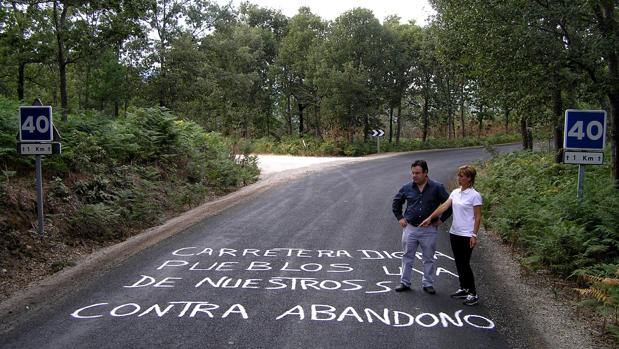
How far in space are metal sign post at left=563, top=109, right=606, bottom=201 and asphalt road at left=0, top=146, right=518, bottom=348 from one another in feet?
8.90

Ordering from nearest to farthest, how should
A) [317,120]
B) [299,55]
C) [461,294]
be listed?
[461,294]
[299,55]
[317,120]

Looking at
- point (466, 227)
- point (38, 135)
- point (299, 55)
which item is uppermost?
point (299, 55)

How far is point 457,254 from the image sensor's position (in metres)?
6.37

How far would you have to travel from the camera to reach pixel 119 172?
1207 centimetres

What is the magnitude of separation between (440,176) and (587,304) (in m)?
15.3

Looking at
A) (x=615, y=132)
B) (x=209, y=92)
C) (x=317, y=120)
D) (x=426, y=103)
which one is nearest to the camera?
(x=615, y=132)

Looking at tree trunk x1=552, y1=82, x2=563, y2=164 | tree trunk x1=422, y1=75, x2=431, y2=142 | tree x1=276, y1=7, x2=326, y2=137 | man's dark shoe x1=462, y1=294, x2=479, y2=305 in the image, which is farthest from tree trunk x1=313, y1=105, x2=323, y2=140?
man's dark shoe x1=462, y1=294, x2=479, y2=305

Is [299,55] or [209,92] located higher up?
[299,55]

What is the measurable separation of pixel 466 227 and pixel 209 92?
92.3 ft

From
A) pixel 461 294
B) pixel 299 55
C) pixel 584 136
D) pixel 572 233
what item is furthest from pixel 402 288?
pixel 299 55

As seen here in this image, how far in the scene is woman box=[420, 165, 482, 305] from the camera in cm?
622

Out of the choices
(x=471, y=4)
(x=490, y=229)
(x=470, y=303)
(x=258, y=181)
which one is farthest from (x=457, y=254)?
(x=258, y=181)

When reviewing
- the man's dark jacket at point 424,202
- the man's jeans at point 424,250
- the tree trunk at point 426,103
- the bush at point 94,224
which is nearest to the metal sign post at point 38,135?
the bush at point 94,224

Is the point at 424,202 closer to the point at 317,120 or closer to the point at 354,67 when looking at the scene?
the point at 354,67
